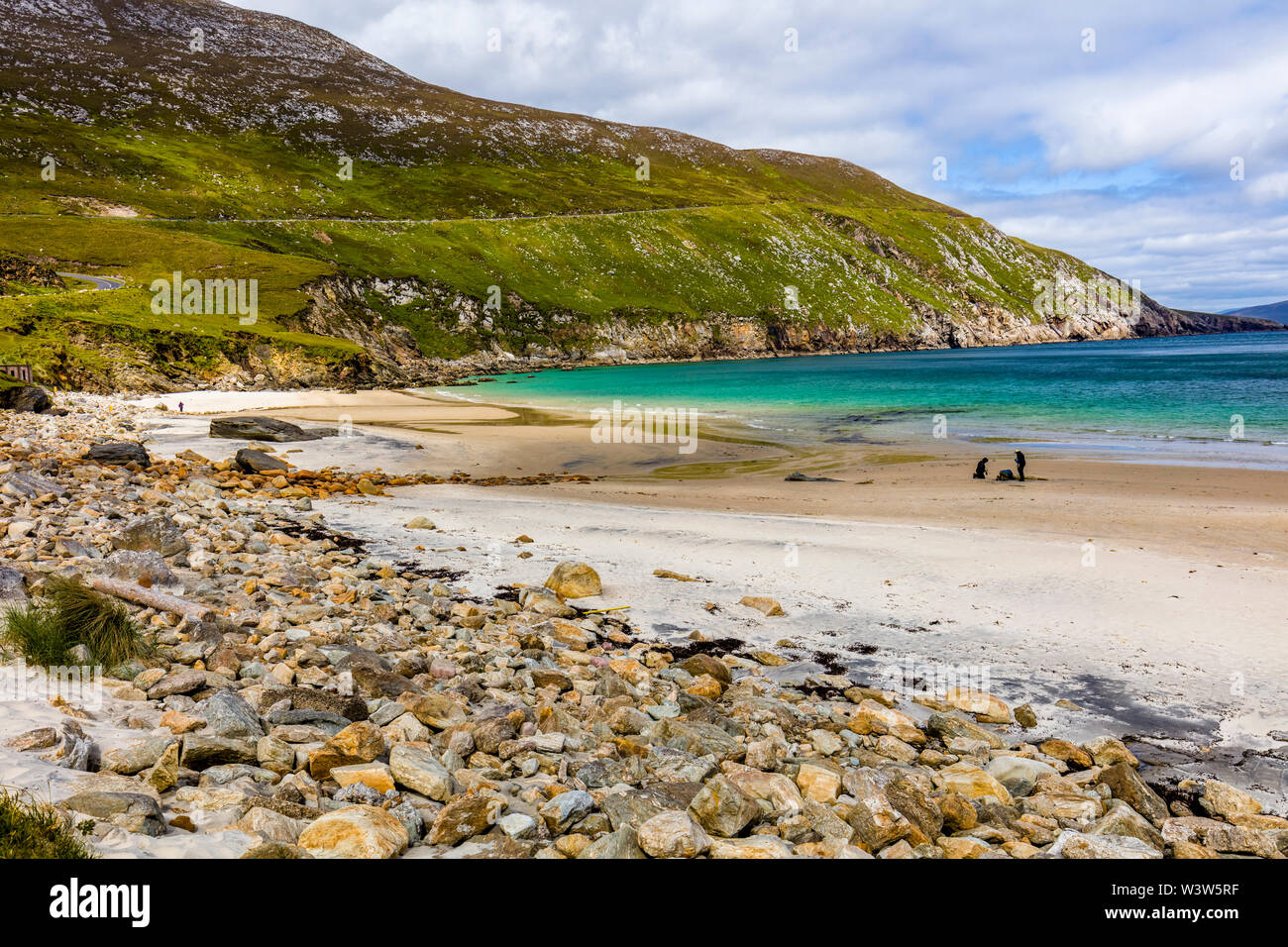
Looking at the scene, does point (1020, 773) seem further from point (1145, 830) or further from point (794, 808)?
point (794, 808)

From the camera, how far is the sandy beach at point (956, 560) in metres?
9.43

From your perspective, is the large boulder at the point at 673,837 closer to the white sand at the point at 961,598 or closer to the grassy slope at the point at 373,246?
the white sand at the point at 961,598

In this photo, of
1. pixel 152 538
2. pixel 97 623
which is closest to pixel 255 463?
pixel 152 538

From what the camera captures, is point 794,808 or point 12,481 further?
point 12,481

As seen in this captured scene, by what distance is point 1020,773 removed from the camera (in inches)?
261

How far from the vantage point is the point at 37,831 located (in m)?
3.72

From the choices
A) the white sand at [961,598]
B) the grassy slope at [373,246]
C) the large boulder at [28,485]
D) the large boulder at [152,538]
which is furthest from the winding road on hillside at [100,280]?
the large boulder at [152,538]

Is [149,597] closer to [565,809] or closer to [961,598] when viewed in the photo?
[565,809]

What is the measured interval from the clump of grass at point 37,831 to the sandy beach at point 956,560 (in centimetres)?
773

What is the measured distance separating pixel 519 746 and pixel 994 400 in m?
64.4

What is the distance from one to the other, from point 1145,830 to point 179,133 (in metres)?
205

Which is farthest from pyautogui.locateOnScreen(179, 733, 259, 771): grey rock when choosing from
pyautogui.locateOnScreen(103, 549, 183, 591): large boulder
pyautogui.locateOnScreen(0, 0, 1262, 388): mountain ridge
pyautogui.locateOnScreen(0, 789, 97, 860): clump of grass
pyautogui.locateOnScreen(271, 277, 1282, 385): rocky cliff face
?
pyautogui.locateOnScreen(271, 277, 1282, 385): rocky cliff face
